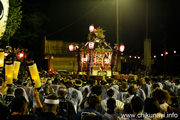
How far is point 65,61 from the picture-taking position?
94.4ft

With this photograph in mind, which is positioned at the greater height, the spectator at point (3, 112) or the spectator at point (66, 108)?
the spectator at point (3, 112)

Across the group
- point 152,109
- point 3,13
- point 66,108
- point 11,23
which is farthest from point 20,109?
point 11,23

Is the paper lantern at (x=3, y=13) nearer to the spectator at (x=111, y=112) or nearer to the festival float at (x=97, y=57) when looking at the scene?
the spectator at (x=111, y=112)

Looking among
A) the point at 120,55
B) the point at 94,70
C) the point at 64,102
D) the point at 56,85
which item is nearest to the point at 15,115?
the point at 64,102

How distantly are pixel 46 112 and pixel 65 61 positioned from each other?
25.6 meters

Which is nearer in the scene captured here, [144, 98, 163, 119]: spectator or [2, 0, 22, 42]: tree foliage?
[144, 98, 163, 119]: spectator

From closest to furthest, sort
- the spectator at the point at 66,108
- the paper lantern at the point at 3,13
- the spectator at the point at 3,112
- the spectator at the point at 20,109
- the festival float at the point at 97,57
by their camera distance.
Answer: the spectator at the point at 3,112 < the spectator at the point at 20,109 < the spectator at the point at 66,108 < the paper lantern at the point at 3,13 < the festival float at the point at 97,57

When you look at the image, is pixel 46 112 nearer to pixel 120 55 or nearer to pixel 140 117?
pixel 140 117

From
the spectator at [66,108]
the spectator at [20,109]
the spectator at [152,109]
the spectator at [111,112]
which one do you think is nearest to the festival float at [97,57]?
the spectator at [66,108]

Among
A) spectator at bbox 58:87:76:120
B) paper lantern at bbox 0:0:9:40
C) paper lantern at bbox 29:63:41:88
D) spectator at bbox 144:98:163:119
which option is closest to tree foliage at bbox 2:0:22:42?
paper lantern at bbox 0:0:9:40

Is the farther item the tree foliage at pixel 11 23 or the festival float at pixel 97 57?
the festival float at pixel 97 57

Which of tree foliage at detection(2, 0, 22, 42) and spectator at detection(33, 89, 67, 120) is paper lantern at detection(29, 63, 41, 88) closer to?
spectator at detection(33, 89, 67, 120)

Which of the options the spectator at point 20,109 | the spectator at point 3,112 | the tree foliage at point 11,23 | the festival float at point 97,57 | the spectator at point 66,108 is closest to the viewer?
the spectator at point 3,112

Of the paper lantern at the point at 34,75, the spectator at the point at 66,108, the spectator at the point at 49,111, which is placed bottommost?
the spectator at the point at 66,108
